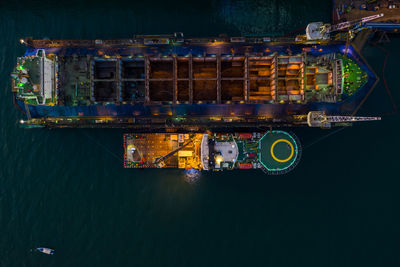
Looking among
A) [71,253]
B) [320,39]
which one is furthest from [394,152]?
[71,253]

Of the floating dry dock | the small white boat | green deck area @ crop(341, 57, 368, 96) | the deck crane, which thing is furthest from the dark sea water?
green deck area @ crop(341, 57, 368, 96)

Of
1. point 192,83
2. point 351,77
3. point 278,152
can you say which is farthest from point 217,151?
point 351,77

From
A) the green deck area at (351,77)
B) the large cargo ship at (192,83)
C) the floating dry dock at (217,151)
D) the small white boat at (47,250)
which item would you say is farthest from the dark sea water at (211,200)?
the green deck area at (351,77)

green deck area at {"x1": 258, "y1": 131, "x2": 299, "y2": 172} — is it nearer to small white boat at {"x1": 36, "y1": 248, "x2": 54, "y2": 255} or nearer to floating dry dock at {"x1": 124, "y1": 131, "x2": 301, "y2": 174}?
floating dry dock at {"x1": 124, "y1": 131, "x2": 301, "y2": 174}

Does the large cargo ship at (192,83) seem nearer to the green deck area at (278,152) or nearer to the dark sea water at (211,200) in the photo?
the green deck area at (278,152)

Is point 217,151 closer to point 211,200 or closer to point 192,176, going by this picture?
point 192,176
